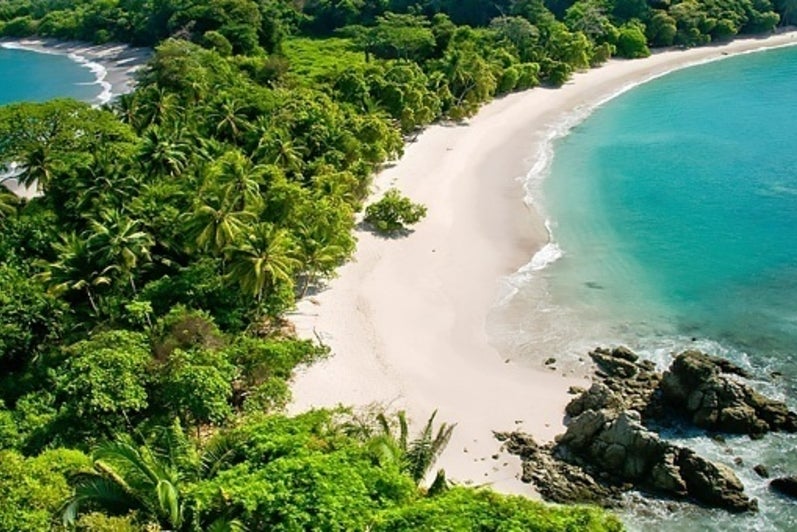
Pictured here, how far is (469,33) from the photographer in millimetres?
97625

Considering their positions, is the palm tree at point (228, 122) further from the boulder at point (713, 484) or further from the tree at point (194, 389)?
the boulder at point (713, 484)

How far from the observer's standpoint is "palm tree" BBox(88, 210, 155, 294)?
39812 mm

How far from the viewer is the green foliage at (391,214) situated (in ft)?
179

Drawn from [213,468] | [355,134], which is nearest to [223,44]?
[355,134]

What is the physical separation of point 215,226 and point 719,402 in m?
27.4

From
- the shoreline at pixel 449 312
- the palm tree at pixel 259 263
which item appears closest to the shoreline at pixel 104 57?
the shoreline at pixel 449 312

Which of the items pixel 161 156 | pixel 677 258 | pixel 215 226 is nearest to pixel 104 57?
pixel 161 156

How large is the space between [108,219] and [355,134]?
25644 mm

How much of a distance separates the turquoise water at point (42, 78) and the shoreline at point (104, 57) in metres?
1.49

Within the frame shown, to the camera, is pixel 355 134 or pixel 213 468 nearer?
pixel 213 468

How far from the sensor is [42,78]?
112 meters

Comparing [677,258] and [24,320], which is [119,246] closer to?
[24,320]

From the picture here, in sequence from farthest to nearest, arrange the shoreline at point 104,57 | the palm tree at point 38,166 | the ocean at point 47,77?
the shoreline at point 104,57, the ocean at point 47,77, the palm tree at point 38,166

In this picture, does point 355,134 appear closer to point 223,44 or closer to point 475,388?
point 475,388
